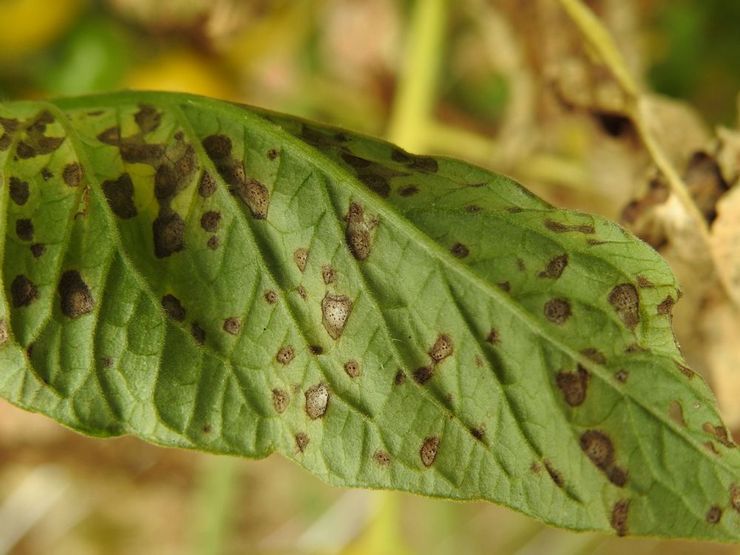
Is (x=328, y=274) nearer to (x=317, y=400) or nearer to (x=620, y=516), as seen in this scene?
(x=317, y=400)

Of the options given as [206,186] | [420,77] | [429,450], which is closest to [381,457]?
[429,450]

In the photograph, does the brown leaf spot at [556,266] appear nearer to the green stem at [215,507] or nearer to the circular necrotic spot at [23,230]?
the circular necrotic spot at [23,230]

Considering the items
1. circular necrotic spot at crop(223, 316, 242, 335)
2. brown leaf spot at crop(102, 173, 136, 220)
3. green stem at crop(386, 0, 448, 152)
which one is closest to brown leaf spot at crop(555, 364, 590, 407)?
circular necrotic spot at crop(223, 316, 242, 335)

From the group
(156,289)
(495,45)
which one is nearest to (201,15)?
(495,45)

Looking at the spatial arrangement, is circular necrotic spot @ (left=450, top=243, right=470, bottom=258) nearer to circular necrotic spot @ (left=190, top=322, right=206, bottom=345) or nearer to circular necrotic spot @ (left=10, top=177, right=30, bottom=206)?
circular necrotic spot @ (left=190, top=322, right=206, bottom=345)

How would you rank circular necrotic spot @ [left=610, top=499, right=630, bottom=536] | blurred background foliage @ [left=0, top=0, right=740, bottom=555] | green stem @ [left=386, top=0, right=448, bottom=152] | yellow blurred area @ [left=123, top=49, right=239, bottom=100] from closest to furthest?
circular necrotic spot @ [left=610, top=499, right=630, bottom=536] < blurred background foliage @ [left=0, top=0, right=740, bottom=555] < green stem @ [left=386, top=0, right=448, bottom=152] < yellow blurred area @ [left=123, top=49, right=239, bottom=100]

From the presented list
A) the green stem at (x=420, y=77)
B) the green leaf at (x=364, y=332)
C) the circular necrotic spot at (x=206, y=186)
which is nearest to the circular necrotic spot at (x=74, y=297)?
the green leaf at (x=364, y=332)

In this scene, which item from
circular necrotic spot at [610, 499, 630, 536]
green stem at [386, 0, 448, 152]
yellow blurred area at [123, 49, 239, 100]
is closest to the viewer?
circular necrotic spot at [610, 499, 630, 536]

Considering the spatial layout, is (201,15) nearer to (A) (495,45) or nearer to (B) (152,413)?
(A) (495,45)
